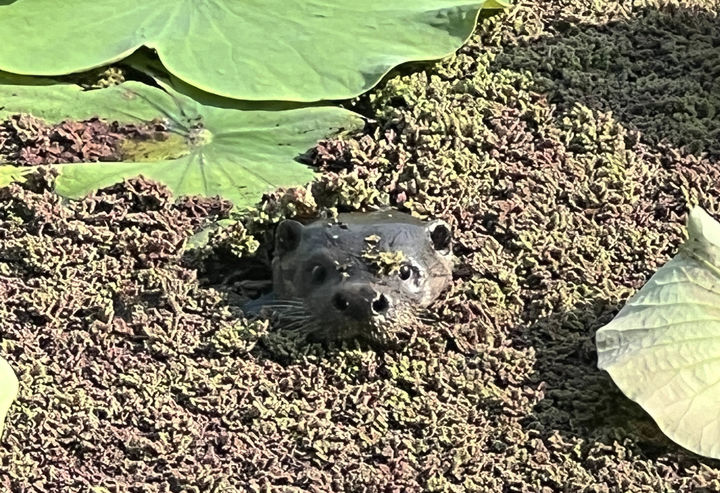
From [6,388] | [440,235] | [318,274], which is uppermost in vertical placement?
[440,235]

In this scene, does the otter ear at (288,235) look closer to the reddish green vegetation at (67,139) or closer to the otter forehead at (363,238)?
the otter forehead at (363,238)

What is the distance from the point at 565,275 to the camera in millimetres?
2680

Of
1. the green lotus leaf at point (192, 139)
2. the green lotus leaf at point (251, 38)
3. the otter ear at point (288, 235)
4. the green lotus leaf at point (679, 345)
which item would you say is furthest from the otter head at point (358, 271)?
the green lotus leaf at point (251, 38)

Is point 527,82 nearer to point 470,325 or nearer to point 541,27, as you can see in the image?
point 541,27

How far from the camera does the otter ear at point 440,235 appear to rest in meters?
2.68

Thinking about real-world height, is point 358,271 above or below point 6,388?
above

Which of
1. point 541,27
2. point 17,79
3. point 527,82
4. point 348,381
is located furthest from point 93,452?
point 541,27

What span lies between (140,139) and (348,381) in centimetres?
100

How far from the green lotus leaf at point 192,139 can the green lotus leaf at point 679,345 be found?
93cm

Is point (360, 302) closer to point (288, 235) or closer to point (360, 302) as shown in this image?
point (360, 302)

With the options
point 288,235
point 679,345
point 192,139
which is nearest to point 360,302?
point 288,235

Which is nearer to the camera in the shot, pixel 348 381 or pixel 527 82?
pixel 348 381

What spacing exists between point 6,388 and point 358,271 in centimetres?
77

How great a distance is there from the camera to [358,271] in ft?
8.43
